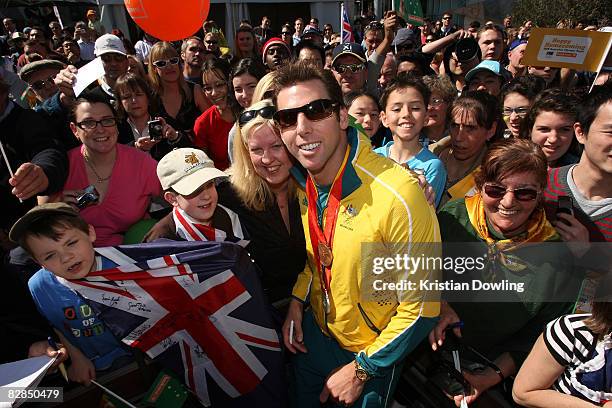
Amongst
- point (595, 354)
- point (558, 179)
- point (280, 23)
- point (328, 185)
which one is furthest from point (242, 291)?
point (280, 23)

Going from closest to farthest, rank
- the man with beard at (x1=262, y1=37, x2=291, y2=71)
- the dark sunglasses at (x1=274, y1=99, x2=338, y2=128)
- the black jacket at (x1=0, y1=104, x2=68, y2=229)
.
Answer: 1. the dark sunglasses at (x1=274, y1=99, x2=338, y2=128)
2. the black jacket at (x1=0, y1=104, x2=68, y2=229)
3. the man with beard at (x1=262, y1=37, x2=291, y2=71)

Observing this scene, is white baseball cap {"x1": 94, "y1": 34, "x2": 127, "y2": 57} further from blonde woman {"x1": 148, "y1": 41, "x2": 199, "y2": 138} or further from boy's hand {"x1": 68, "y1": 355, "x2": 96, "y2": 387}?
boy's hand {"x1": 68, "y1": 355, "x2": 96, "y2": 387}

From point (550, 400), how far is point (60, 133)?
3890mm

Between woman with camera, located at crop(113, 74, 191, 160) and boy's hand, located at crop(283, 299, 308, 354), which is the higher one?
woman with camera, located at crop(113, 74, 191, 160)

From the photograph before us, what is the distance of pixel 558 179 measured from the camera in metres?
2.42

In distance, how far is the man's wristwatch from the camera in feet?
6.13

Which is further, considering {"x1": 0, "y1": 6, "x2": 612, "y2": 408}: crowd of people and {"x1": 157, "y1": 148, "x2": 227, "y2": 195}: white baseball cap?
{"x1": 157, "y1": 148, "x2": 227, "y2": 195}: white baseball cap

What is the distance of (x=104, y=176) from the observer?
285cm

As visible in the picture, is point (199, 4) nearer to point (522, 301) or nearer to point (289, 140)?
point (289, 140)

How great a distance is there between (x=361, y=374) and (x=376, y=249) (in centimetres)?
62

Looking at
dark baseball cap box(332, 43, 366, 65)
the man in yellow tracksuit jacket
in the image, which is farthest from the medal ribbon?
dark baseball cap box(332, 43, 366, 65)

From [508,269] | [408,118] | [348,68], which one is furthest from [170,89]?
[508,269]

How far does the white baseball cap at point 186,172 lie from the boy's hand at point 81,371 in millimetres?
1010

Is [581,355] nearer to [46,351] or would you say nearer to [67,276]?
[67,276]
